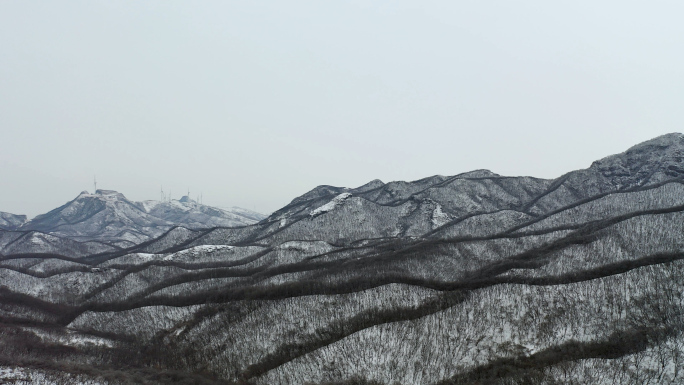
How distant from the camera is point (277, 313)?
60.7m

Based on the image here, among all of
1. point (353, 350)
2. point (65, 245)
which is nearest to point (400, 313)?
point (353, 350)

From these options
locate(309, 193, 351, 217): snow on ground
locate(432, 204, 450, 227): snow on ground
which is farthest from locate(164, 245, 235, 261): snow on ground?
locate(432, 204, 450, 227): snow on ground

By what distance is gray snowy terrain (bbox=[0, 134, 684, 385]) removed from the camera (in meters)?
42.2

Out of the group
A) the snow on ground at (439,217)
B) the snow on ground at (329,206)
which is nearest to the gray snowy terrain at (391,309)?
the snow on ground at (439,217)

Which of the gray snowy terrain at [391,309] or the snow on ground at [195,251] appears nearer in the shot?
the gray snowy terrain at [391,309]

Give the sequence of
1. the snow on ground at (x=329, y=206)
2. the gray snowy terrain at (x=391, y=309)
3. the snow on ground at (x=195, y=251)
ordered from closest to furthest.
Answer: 1. the gray snowy terrain at (x=391, y=309)
2. the snow on ground at (x=195, y=251)
3. the snow on ground at (x=329, y=206)

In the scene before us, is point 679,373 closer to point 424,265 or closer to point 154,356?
point 424,265

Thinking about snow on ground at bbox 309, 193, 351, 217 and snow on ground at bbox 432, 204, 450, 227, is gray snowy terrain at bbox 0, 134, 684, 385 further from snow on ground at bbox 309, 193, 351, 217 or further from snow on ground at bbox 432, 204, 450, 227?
snow on ground at bbox 309, 193, 351, 217

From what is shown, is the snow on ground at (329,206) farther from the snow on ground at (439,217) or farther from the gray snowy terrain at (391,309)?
the snow on ground at (439,217)

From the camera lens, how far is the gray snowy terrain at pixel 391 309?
42250 millimetres

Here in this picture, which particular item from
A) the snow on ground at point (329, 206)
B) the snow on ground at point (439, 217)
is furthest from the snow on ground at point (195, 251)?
the snow on ground at point (439, 217)

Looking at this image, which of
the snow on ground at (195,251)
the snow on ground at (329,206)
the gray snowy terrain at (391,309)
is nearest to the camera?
the gray snowy terrain at (391,309)

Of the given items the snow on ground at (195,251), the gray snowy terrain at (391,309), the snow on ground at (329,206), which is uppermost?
the snow on ground at (329,206)

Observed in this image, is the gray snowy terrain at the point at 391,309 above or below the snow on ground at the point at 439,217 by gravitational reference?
below
